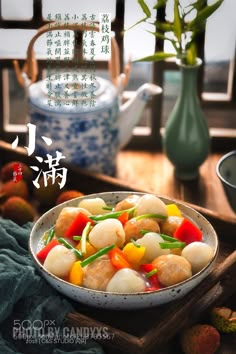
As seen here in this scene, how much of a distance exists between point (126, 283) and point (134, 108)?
687mm

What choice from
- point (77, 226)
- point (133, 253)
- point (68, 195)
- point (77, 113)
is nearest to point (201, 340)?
point (133, 253)

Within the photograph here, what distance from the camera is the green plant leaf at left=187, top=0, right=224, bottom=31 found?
159cm

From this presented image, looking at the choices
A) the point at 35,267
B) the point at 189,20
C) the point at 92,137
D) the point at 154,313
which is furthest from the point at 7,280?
the point at 189,20

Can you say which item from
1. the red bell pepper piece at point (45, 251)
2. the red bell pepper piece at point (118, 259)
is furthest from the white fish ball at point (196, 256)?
the red bell pepper piece at point (45, 251)

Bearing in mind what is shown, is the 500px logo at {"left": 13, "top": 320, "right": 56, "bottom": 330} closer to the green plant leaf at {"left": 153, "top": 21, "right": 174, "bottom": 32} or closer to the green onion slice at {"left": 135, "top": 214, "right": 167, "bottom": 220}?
the green onion slice at {"left": 135, "top": 214, "right": 167, "bottom": 220}

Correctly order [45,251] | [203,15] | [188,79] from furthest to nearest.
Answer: [188,79] < [203,15] < [45,251]

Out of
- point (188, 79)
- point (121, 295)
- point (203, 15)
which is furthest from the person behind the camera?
point (188, 79)

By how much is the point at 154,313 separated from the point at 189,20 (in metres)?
0.75

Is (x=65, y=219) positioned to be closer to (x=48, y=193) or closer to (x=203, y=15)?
(x=48, y=193)

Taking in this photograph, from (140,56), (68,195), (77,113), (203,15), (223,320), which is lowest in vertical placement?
(223,320)

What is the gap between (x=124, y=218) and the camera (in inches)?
52.2

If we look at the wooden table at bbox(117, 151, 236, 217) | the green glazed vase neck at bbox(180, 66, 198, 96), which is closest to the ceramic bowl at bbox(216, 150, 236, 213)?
the wooden table at bbox(117, 151, 236, 217)

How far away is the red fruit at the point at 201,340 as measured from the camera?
1207mm

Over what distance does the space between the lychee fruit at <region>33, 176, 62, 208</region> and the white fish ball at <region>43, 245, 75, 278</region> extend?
1.13 feet
